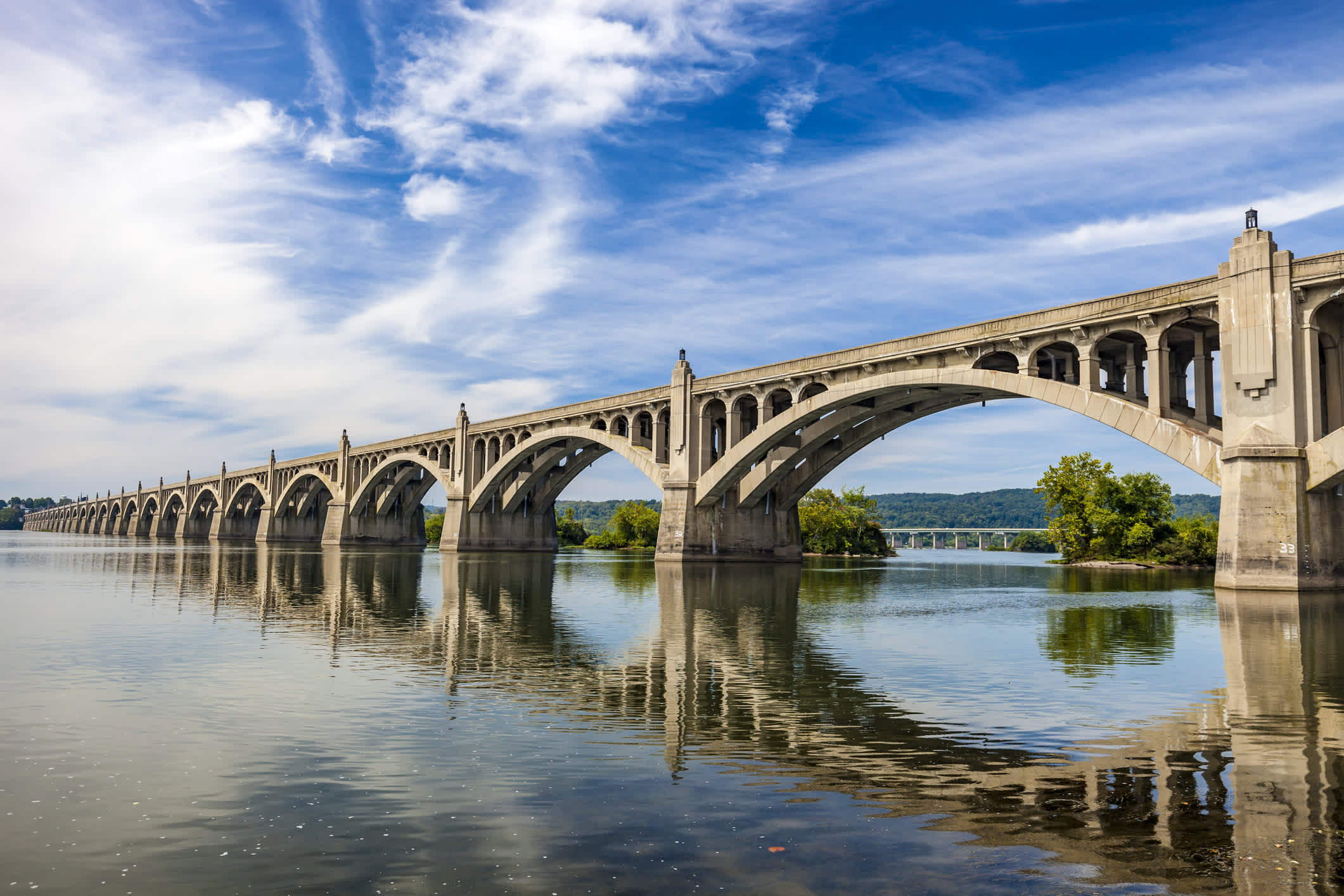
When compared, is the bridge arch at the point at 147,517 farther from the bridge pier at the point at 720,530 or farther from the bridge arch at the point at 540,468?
the bridge pier at the point at 720,530

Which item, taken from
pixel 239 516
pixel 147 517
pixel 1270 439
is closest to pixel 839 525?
pixel 1270 439

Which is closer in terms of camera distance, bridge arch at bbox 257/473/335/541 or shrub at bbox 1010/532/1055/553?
bridge arch at bbox 257/473/335/541

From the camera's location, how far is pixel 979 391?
47188 millimetres

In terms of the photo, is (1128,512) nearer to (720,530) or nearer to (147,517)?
(720,530)

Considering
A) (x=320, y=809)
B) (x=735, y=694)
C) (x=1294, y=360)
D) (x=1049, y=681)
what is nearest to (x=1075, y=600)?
(x=1294, y=360)

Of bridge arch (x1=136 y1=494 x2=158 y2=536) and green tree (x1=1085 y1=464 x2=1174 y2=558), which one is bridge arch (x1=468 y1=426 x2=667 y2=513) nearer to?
green tree (x1=1085 y1=464 x2=1174 y2=558)

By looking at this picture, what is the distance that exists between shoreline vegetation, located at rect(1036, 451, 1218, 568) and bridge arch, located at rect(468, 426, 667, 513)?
3407cm

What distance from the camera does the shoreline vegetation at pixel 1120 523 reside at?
61219 mm

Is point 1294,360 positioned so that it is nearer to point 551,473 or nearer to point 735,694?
point 735,694

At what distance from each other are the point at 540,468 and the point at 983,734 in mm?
72938

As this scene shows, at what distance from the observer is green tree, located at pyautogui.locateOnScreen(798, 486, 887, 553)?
94750 mm

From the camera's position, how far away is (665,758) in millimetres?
9109

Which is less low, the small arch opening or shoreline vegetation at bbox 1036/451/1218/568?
the small arch opening

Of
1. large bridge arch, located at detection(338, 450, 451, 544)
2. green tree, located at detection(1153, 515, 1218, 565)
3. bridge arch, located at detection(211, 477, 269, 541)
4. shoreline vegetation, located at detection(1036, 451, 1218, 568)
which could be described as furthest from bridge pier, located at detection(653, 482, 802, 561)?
bridge arch, located at detection(211, 477, 269, 541)
